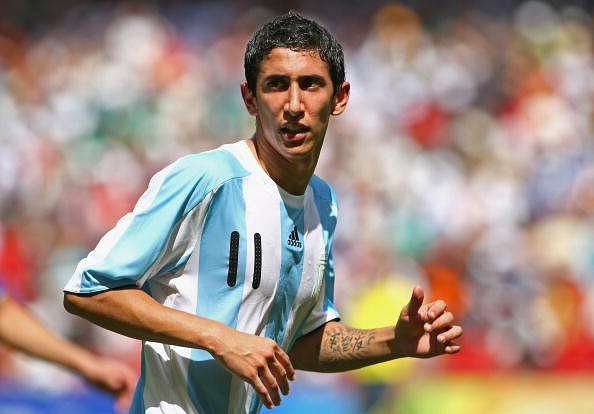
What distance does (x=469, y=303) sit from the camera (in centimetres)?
1147

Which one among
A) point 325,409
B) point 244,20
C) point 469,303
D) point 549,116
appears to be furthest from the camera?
point 244,20

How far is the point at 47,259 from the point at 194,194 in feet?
28.7

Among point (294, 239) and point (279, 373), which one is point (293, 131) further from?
point (279, 373)

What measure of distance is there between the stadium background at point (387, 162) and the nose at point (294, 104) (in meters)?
6.63

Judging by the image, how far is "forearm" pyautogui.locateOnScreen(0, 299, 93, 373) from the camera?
521 cm

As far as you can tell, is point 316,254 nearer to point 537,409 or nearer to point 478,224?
point 537,409

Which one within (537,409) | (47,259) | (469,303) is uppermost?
(47,259)

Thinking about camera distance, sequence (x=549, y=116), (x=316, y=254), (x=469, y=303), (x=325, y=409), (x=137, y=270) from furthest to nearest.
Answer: (x=549, y=116) → (x=469, y=303) → (x=325, y=409) → (x=316, y=254) → (x=137, y=270)

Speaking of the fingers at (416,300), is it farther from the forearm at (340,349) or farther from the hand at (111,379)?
the hand at (111,379)

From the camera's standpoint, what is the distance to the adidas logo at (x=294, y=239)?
156 inches

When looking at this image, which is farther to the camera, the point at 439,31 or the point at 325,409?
the point at 439,31

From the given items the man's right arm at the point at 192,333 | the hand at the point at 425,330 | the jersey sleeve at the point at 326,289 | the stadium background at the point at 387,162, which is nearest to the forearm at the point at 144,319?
the man's right arm at the point at 192,333

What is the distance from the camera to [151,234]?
3475 millimetres

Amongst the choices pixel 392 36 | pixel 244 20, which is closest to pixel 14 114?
pixel 244 20
